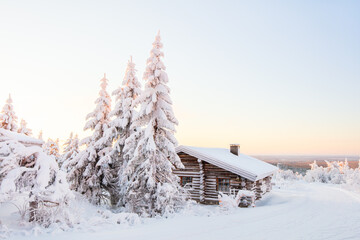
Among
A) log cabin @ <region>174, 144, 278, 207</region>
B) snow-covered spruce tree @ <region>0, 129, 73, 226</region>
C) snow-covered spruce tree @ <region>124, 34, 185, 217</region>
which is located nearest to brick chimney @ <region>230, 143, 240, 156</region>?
log cabin @ <region>174, 144, 278, 207</region>

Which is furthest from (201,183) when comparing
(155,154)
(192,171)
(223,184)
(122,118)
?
(122,118)

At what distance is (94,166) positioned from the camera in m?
20.0

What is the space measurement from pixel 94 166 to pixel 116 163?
1814mm

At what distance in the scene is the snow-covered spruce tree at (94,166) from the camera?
Answer: 19.2 m

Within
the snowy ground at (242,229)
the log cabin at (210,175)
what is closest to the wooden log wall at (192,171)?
the log cabin at (210,175)

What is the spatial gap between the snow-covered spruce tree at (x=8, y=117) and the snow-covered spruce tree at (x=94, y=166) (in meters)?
17.7

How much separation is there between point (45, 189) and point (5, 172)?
1.72 metres

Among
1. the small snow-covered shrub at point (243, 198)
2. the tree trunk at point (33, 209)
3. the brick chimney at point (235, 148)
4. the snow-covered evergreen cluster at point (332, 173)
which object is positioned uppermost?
the brick chimney at point (235, 148)

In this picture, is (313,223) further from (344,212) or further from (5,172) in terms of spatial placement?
(5,172)

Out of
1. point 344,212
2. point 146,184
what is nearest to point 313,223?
point 344,212

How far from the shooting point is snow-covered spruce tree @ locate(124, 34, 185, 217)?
15031 mm

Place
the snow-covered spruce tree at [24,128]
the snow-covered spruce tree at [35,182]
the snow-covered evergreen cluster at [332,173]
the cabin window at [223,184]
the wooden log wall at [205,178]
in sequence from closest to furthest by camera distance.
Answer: the snow-covered spruce tree at [35,182] < the wooden log wall at [205,178] < the cabin window at [223,184] < the snow-covered spruce tree at [24,128] < the snow-covered evergreen cluster at [332,173]

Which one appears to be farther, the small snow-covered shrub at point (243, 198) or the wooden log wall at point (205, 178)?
the wooden log wall at point (205, 178)

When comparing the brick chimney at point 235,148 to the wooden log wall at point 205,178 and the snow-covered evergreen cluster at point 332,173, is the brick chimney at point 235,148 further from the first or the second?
the snow-covered evergreen cluster at point 332,173
